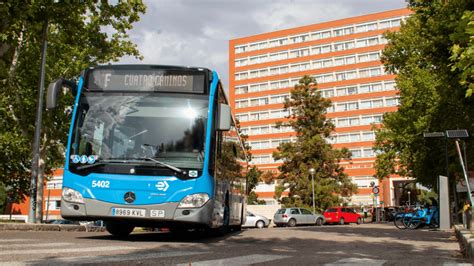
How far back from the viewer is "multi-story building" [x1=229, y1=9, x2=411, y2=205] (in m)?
79.9

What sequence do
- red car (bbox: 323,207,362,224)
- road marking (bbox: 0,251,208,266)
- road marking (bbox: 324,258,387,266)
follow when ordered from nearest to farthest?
road marking (bbox: 0,251,208,266) → road marking (bbox: 324,258,387,266) → red car (bbox: 323,207,362,224)

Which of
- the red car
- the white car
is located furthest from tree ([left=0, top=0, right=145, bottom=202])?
the red car

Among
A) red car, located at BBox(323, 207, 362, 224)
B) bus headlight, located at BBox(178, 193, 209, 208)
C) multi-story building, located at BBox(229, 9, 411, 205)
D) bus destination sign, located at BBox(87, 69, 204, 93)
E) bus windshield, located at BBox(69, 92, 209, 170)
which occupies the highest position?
multi-story building, located at BBox(229, 9, 411, 205)

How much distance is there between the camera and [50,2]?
14.4m

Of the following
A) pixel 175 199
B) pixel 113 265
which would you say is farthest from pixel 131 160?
pixel 113 265

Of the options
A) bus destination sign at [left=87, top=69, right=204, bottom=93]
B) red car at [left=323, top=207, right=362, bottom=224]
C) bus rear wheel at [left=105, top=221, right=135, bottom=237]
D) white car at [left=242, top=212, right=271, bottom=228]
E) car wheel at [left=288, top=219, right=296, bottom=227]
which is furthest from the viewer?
red car at [left=323, top=207, right=362, bottom=224]

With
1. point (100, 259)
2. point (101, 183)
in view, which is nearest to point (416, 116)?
point (101, 183)

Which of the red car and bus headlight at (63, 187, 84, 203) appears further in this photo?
the red car

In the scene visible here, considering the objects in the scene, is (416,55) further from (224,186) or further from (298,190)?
(224,186)

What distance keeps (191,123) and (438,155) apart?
22.6m

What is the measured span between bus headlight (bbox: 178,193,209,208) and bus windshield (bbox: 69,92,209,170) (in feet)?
1.71

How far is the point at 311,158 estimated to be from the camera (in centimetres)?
4744

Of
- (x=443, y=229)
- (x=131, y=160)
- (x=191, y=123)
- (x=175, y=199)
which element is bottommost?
(x=443, y=229)

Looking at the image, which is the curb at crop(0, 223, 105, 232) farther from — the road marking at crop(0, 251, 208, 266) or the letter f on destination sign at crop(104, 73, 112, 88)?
the road marking at crop(0, 251, 208, 266)
